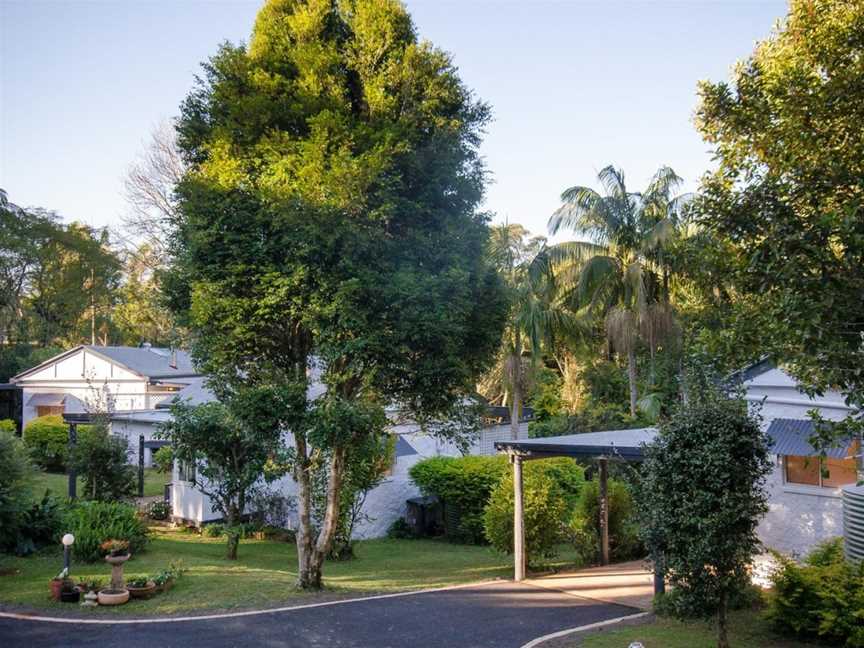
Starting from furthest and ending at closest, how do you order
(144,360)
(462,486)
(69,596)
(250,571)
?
(144,360) → (462,486) → (250,571) → (69,596)

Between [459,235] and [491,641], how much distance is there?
6.03 metres

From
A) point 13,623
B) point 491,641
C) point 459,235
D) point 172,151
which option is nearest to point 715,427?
point 491,641

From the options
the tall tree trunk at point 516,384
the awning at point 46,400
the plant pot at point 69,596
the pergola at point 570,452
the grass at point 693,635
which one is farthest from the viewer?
the awning at point 46,400

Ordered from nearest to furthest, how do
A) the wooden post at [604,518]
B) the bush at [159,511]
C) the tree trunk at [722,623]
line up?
the tree trunk at [722,623] → the wooden post at [604,518] → the bush at [159,511]

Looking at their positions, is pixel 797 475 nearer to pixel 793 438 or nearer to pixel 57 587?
pixel 793 438

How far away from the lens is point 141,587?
465 inches

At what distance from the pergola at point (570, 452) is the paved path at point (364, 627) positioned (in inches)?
89.3

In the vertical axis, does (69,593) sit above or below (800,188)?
below

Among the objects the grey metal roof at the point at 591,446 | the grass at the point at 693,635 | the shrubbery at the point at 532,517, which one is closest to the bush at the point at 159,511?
the shrubbery at the point at 532,517

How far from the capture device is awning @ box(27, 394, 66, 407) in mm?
35531

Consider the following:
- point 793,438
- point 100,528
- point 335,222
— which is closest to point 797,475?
point 793,438

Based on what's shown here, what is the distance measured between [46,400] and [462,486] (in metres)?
24.5

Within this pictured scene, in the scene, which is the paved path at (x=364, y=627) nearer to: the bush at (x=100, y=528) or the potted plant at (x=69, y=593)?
the potted plant at (x=69, y=593)

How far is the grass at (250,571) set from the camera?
1162 cm
